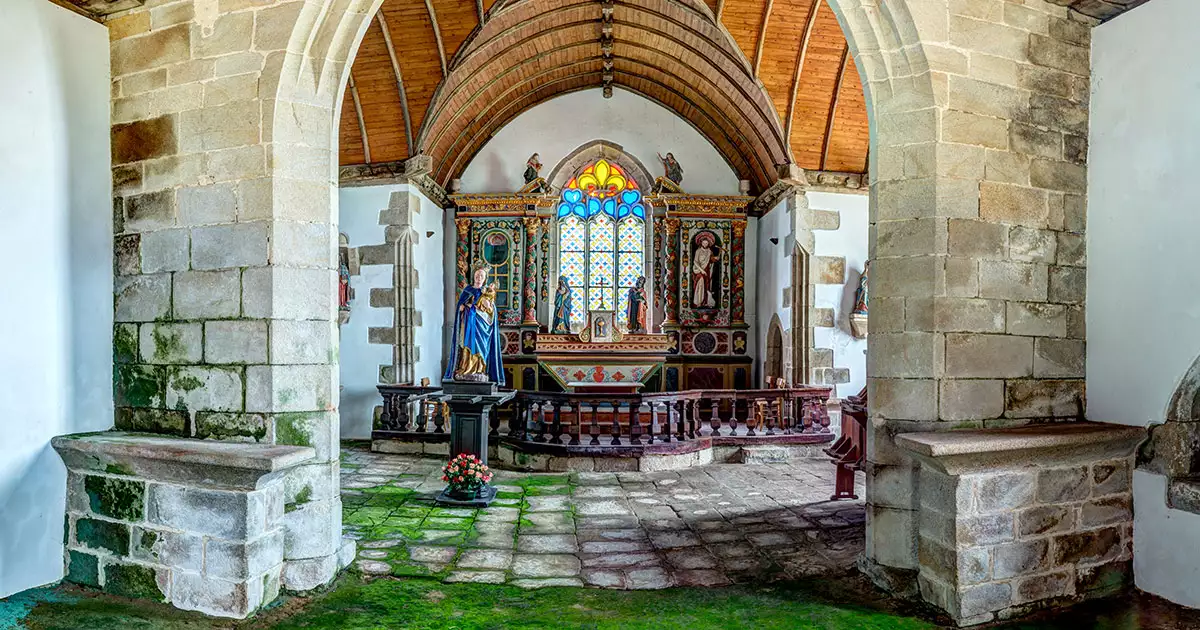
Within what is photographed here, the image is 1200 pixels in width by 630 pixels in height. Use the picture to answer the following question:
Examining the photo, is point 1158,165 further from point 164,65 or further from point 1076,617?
point 164,65

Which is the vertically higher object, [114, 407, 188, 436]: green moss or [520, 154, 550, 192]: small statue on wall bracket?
[520, 154, 550, 192]: small statue on wall bracket

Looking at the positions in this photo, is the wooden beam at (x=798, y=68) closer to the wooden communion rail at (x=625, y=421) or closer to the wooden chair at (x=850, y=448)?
the wooden communion rail at (x=625, y=421)

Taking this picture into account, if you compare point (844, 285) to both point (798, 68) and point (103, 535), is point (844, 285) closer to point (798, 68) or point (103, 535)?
point (798, 68)

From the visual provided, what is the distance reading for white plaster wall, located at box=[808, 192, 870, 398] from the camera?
388 inches

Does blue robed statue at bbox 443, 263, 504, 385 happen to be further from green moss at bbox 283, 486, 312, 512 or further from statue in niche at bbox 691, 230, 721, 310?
statue in niche at bbox 691, 230, 721, 310

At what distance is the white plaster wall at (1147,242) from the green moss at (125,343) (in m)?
5.50

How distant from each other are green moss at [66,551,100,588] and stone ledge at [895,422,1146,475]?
168 inches

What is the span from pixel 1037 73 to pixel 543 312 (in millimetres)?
9032

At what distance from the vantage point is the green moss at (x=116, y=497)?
11.3 ft

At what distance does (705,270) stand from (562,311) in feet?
8.91

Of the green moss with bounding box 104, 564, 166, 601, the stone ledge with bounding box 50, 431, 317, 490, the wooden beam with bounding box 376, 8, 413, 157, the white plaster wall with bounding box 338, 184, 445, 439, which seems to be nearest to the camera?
the stone ledge with bounding box 50, 431, 317, 490

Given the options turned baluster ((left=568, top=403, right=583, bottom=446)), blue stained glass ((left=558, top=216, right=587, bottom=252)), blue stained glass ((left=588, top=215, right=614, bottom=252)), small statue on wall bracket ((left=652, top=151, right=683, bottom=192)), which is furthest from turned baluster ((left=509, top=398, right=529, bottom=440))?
small statue on wall bracket ((left=652, top=151, right=683, bottom=192))

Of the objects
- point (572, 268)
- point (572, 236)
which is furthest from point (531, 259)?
point (572, 236)

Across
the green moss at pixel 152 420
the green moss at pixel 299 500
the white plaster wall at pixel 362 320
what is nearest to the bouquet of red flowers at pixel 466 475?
the green moss at pixel 299 500
